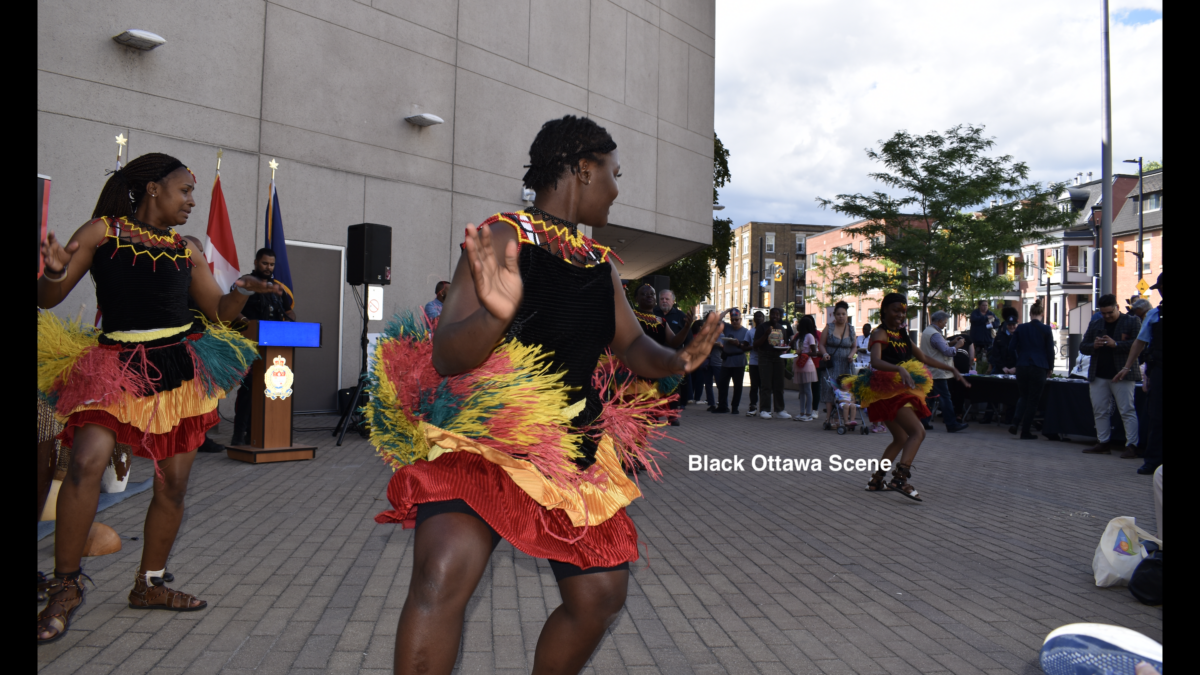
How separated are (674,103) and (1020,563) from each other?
16.6 m

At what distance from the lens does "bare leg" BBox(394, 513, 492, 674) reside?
1892mm

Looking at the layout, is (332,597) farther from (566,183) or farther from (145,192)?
(566,183)

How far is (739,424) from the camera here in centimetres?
1392

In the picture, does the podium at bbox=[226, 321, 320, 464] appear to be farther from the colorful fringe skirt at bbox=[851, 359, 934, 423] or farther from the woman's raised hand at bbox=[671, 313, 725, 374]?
the woman's raised hand at bbox=[671, 313, 725, 374]

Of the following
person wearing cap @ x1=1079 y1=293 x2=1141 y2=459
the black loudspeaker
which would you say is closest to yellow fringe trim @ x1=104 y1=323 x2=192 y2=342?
the black loudspeaker

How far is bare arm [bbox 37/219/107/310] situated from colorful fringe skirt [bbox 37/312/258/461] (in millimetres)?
256

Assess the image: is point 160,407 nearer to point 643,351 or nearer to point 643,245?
point 643,351

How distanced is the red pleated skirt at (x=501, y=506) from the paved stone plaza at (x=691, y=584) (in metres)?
1.33

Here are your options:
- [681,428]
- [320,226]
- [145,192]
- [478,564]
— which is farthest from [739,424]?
[478,564]

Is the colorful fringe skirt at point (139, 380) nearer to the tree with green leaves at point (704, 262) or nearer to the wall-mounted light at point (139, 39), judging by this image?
the wall-mounted light at point (139, 39)

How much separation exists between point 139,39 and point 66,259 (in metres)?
8.71

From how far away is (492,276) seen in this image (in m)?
1.88

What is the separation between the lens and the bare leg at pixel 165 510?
12.0ft

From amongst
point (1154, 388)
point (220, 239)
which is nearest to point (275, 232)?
point (220, 239)
